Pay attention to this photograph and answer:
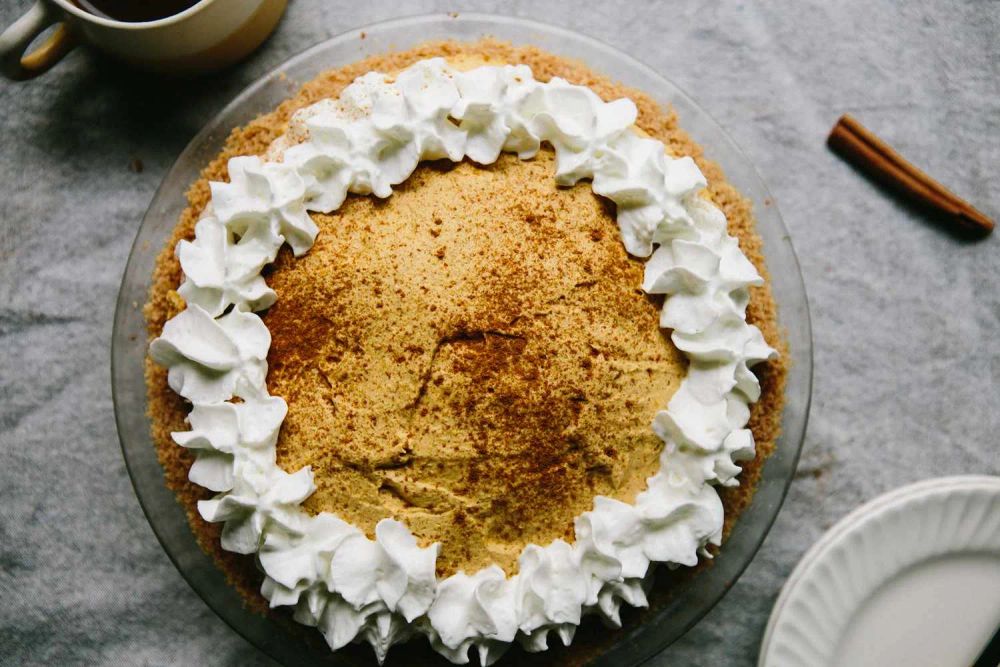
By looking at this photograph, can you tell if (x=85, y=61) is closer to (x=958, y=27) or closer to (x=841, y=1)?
(x=841, y=1)

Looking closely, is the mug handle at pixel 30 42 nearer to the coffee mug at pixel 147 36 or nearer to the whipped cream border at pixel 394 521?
the coffee mug at pixel 147 36

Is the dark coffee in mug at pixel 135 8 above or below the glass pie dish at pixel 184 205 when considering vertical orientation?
above

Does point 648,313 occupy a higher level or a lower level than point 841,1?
lower

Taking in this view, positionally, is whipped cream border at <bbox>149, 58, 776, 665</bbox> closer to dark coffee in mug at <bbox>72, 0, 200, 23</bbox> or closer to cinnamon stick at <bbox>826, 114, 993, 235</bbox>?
dark coffee in mug at <bbox>72, 0, 200, 23</bbox>

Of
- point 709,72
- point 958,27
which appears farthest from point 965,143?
point 709,72

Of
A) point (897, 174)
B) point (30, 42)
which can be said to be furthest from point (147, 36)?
point (897, 174)

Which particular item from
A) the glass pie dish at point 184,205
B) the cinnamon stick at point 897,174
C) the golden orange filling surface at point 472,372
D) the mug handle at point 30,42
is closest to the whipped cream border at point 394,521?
the golden orange filling surface at point 472,372
